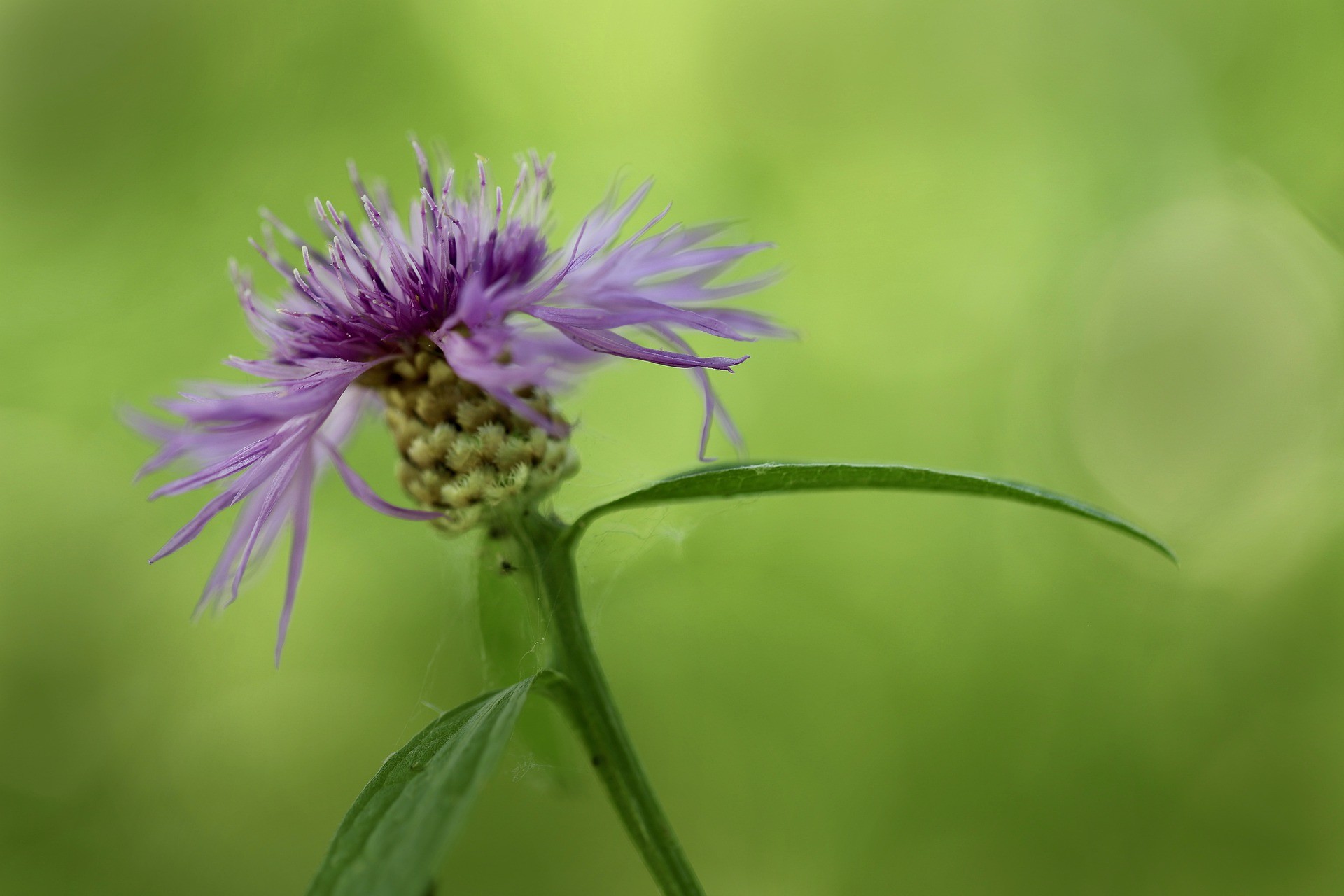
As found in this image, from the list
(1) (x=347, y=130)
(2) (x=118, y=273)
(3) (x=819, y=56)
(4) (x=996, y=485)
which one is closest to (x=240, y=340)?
(2) (x=118, y=273)

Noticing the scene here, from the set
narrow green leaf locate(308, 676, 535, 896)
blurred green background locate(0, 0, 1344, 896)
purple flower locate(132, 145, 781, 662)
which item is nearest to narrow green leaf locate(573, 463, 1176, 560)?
purple flower locate(132, 145, 781, 662)

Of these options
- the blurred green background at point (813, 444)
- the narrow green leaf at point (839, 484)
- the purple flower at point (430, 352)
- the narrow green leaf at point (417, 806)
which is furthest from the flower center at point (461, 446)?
the blurred green background at point (813, 444)

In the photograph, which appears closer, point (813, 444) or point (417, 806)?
point (417, 806)

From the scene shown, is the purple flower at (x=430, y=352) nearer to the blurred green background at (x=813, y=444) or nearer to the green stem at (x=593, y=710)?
the green stem at (x=593, y=710)

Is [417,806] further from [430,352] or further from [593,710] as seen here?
[430,352]

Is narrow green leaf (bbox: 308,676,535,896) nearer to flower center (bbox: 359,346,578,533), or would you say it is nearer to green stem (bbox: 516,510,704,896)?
green stem (bbox: 516,510,704,896)

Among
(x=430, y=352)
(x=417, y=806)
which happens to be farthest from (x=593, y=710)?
(x=430, y=352)
